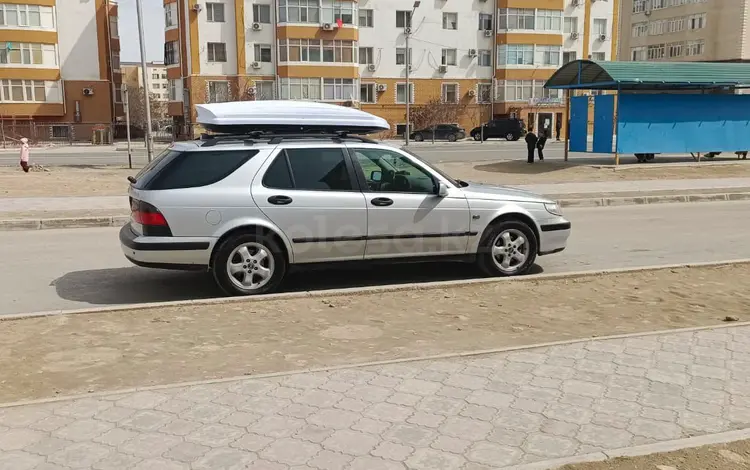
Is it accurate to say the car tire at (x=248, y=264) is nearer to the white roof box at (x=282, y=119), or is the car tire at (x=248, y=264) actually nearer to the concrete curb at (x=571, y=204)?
the white roof box at (x=282, y=119)

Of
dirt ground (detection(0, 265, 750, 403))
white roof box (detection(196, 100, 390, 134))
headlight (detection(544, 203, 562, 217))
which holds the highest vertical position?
white roof box (detection(196, 100, 390, 134))

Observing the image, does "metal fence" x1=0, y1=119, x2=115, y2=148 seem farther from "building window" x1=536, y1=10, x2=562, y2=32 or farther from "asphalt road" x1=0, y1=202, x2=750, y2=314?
"asphalt road" x1=0, y1=202, x2=750, y2=314

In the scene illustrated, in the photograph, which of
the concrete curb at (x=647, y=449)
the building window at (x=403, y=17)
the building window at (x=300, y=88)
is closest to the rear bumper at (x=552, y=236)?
the concrete curb at (x=647, y=449)

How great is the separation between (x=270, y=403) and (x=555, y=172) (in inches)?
739

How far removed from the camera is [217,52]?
54.3 metres

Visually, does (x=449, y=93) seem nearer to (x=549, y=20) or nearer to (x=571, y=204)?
(x=549, y=20)

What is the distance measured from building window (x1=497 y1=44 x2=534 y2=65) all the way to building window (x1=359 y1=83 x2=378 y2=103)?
37.4 ft

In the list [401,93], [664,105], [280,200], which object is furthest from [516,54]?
[280,200]

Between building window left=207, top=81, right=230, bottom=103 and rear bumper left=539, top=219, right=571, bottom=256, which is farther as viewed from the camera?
building window left=207, top=81, right=230, bottom=103

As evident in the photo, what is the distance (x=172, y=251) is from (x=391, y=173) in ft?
7.89

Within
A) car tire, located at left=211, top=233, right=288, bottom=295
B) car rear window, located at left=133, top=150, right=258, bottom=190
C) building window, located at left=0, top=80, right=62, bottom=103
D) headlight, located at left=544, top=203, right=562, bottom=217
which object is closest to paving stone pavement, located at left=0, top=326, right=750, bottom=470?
car tire, located at left=211, top=233, right=288, bottom=295

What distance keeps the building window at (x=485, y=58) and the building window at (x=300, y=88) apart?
1525cm

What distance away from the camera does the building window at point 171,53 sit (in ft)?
183

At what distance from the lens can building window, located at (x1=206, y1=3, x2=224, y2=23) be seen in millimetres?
53625
